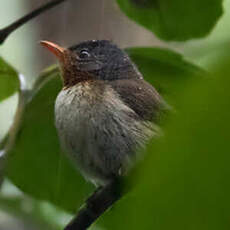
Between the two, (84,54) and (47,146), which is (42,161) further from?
(84,54)

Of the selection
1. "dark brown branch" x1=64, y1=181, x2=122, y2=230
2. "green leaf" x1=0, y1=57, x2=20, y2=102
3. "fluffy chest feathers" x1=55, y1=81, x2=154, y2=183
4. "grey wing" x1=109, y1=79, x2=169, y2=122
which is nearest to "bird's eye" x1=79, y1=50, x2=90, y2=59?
"grey wing" x1=109, y1=79, x2=169, y2=122

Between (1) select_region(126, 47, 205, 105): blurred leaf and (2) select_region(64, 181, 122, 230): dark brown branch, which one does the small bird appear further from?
(2) select_region(64, 181, 122, 230): dark brown branch

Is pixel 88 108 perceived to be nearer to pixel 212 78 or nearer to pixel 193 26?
pixel 193 26

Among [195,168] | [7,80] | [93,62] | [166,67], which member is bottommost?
[93,62]

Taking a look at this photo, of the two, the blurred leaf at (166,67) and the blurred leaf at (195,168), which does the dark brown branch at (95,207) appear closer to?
the blurred leaf at (166,67)

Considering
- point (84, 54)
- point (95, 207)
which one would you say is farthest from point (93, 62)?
point (95, 207)

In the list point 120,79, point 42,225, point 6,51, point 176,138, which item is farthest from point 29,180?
point 6,51
